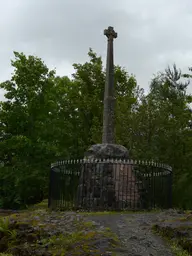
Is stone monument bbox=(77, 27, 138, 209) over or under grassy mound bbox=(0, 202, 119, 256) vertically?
over

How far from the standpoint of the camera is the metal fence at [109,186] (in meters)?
13.0

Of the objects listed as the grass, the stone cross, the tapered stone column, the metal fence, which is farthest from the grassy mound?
the stone cross

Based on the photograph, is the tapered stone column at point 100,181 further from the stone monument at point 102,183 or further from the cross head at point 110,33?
the cross head at point 110,33

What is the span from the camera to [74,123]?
32.6 m

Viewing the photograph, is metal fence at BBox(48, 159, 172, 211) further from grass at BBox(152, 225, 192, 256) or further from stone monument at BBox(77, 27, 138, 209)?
grass at BBox(152, 225, 192, 256)

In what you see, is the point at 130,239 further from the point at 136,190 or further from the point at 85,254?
the point at 136,190

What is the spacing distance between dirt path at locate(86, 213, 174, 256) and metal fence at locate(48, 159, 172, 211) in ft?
10.8

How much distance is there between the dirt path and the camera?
680cm

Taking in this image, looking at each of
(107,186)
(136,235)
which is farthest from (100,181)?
(136,235)

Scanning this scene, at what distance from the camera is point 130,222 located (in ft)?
29.4

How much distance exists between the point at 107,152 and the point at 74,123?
1842cm

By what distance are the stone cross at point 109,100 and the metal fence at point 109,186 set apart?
2702 mm

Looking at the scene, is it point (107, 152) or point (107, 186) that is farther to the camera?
point (107, 152)

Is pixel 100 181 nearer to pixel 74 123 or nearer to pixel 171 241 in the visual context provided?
pixel 171 241
